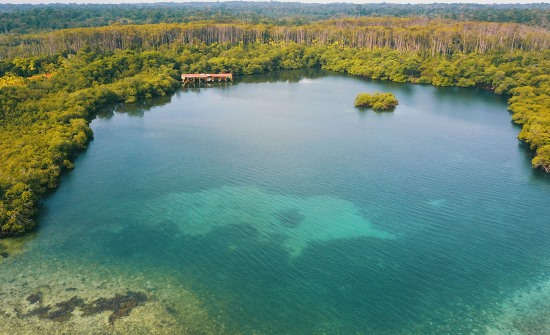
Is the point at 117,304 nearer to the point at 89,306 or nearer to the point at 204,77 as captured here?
the point at 89,306

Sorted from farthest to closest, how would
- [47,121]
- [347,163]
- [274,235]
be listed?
[47,121] < [347,163] < [274,235]

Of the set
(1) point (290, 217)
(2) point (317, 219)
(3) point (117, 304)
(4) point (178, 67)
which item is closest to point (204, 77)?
(4) point (178, 67)

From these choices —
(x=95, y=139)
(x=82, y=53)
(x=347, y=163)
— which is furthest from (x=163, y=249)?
(x=82, y=53)

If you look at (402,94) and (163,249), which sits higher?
(402,94)

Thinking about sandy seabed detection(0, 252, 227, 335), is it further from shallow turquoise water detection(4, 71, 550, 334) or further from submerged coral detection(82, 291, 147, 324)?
shallow turquoise water detection(4, 71, 550, 334)

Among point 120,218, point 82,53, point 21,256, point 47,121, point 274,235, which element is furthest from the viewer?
point 82,53

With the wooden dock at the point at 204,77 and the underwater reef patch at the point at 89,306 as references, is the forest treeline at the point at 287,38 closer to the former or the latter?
the wooden dock at the point at 204,77

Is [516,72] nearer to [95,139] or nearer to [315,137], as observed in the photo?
[315,137]
